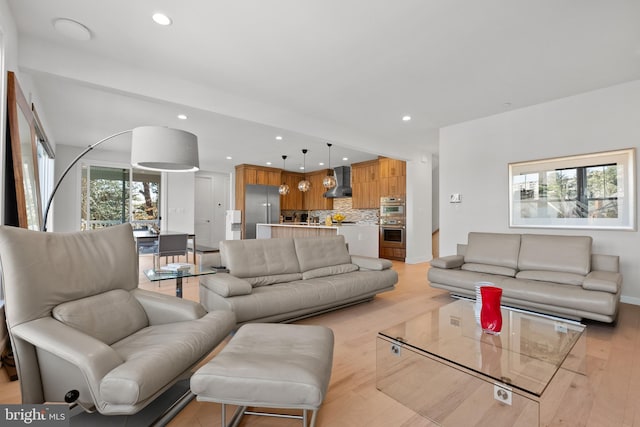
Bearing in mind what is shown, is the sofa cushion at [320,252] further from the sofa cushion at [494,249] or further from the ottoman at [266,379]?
the ottoman at [266,379]

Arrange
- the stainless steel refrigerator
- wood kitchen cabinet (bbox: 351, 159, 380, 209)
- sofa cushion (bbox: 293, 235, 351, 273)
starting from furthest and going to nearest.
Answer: the stainless steel refrigerator → wood kitchen cabinet (bbox: 351, 159, 380, 209) → sofa cushion (bbox: 293, 235, 351, 273)

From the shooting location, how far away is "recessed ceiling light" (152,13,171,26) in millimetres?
2371

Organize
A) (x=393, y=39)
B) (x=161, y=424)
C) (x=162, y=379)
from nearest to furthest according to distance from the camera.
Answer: (x=162, y=379) < (x=161, y=424) < (x=393, y=39)

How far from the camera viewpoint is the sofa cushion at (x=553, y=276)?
121 inches

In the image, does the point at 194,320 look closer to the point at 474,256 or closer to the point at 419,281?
the point at 474,256

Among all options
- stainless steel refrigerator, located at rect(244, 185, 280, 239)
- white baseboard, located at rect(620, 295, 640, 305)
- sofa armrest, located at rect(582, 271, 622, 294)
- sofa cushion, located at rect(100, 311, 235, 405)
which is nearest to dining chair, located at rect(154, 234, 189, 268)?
stainless steel refrigerator, located at rect(244, 185, 280, 239)

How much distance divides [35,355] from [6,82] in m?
2.14

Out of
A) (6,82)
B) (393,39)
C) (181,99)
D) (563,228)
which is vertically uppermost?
(393,39)

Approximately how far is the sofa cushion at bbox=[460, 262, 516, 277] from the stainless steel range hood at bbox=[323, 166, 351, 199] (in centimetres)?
411

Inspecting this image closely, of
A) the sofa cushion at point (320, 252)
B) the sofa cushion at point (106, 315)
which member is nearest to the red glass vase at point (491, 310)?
the sofa cushion at point (320, 252)

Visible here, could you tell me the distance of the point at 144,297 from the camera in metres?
2.04

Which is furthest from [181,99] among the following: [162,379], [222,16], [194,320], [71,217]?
[71,217]

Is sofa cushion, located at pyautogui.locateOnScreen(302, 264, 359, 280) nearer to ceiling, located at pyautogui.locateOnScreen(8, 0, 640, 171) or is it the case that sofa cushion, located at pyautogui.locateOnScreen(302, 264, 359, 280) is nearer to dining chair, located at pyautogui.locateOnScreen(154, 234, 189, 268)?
ceiling, located at pyautogui.locateOnScreen(8, 0, 640, 171)

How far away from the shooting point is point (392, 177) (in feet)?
24.1
